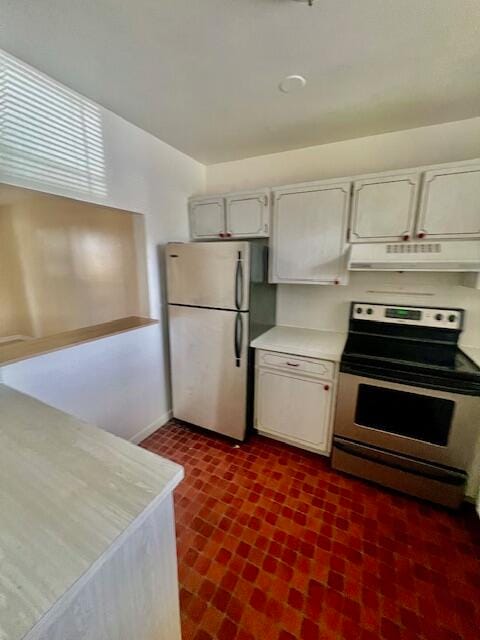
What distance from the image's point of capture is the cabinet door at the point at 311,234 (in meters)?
1.97

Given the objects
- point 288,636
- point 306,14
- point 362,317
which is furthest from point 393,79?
point 288,636

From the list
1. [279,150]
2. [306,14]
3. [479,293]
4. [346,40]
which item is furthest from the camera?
[279,150]

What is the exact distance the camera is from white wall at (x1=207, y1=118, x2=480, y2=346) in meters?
1.93

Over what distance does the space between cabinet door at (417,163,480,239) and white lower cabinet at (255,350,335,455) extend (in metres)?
1.13

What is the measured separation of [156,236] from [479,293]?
2.48 metres

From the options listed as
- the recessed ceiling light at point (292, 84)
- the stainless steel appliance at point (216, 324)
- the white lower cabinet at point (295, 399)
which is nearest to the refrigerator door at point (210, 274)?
the stainless steel appliance at point (216, 324)

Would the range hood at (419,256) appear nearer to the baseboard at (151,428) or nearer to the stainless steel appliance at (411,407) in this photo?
the stainless steel appliance at (411,407)

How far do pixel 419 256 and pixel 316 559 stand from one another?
1.86 metres

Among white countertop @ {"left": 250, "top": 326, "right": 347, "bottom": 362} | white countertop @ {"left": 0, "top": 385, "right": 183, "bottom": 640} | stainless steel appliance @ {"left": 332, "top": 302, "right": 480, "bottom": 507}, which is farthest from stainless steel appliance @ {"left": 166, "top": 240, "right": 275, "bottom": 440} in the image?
white countertop @ {"left": 0, "top": 385, "right": 183, "bottom": 640}

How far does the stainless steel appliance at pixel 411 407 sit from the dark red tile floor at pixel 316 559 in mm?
207

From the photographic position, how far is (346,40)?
1.20 meters

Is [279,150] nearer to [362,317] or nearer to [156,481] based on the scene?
[362,317]

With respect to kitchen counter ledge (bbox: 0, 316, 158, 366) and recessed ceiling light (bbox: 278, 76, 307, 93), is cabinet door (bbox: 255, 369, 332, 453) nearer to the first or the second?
kitchen counter ledge (bbox: 0, 316, 158, 366)

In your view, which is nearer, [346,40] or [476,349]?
[346,40]
